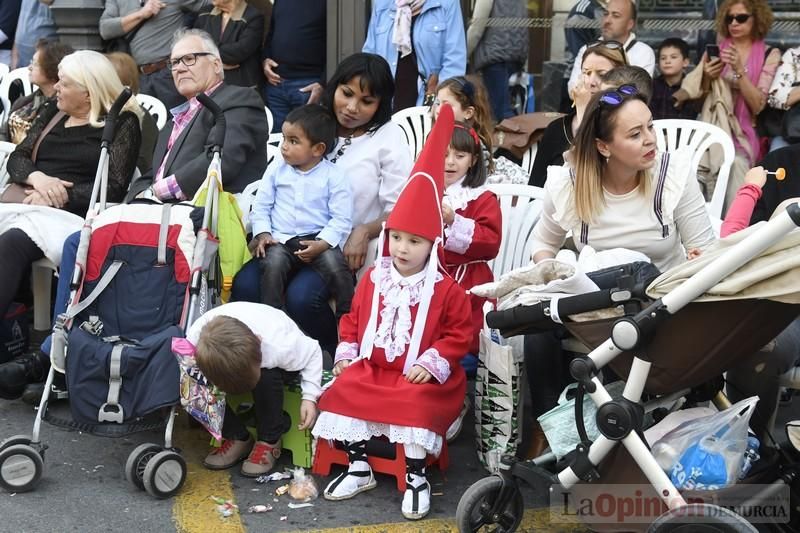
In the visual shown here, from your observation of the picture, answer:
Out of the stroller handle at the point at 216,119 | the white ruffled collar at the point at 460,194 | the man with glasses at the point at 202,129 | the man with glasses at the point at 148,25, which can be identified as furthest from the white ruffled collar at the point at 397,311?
the man with glasses at the point at 148,25

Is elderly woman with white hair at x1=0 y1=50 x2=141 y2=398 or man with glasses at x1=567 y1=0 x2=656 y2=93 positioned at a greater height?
man with glasses at x1=567 y1=0 x2=656 y2=93

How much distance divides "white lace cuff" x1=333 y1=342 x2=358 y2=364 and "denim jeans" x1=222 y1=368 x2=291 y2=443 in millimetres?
236

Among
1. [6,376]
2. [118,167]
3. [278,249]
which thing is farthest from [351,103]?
[6,376]

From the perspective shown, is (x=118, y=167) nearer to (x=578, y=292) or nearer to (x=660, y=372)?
(x=578, y=292)

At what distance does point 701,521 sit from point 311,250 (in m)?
2.30

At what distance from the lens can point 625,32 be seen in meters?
6.92

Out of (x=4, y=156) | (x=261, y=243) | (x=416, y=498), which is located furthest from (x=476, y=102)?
(x=4, y=156)

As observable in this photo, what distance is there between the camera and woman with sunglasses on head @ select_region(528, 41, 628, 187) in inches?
219

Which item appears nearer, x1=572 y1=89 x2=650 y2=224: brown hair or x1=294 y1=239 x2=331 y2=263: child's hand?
x1=572 y1=89 x2=650 y2=224: brown hair

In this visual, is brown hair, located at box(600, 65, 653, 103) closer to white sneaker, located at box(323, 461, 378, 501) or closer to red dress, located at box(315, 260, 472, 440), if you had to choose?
red dress, located at box(315, 260, 472, 440)

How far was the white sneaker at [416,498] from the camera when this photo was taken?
14.0 feet

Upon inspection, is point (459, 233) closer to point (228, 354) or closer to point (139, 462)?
point (228, 354)

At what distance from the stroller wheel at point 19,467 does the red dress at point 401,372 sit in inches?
44.5

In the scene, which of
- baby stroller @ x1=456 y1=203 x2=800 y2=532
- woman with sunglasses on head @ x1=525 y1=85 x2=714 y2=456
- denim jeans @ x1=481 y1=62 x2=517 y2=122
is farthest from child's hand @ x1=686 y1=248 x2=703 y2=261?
denim jeans @ x1=481 y1=62 x2=517 y2=122
